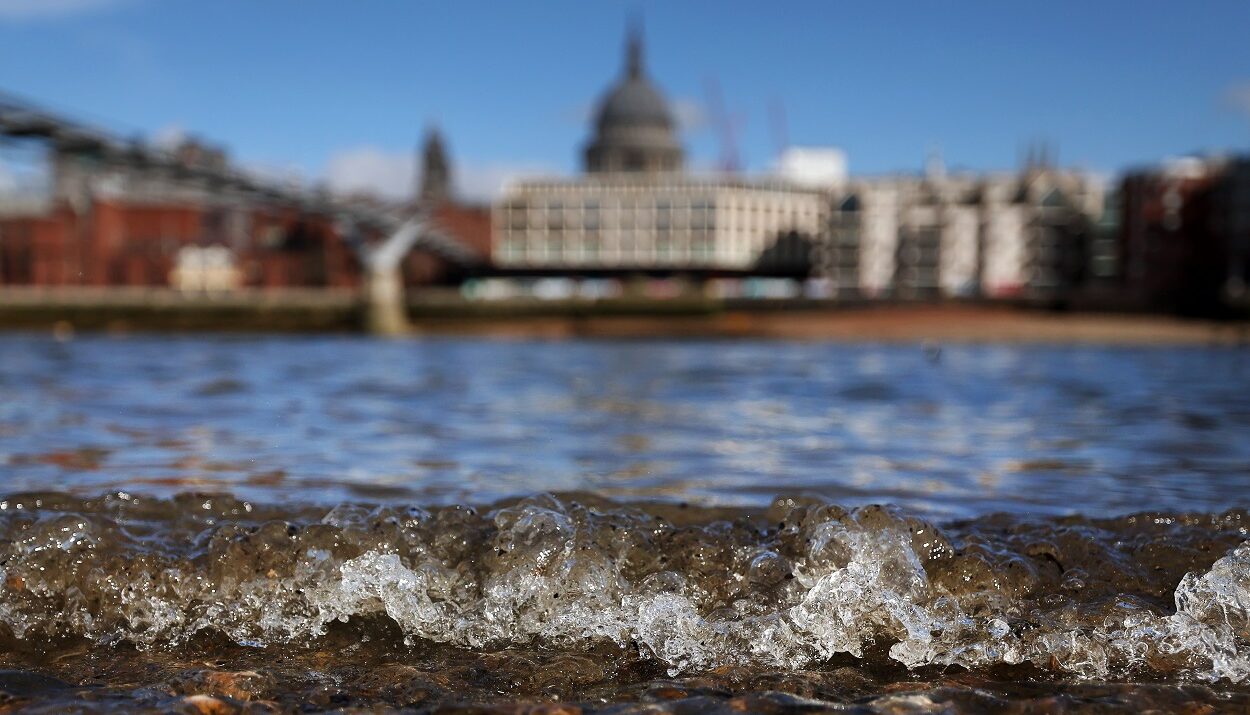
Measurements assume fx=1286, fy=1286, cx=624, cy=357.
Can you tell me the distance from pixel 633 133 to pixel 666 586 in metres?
130

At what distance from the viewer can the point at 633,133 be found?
13162 centimetres

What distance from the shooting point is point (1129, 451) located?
8.68 metres

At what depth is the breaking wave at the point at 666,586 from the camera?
3.69 m

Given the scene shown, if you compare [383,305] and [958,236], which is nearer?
[383,305]

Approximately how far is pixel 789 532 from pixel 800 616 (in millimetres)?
858

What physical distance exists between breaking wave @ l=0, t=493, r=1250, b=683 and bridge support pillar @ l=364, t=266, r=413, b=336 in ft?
157

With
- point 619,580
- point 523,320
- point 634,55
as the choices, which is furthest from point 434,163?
point 619,580

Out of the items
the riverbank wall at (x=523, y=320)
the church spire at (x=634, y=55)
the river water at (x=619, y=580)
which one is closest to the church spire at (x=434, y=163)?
the church spire at (x=634, y=55)

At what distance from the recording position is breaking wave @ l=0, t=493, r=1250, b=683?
369 centimetres

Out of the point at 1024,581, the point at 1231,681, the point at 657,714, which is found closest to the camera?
the point at 657,714

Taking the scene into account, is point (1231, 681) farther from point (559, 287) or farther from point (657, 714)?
point (559, 287)

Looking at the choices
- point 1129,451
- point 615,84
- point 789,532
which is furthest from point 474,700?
point 615,84

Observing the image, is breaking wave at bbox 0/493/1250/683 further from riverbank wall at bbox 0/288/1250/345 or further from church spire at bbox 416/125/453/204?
church spire at bbox 416/125/453/204

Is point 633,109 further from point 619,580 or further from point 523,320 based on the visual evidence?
point 619,580
